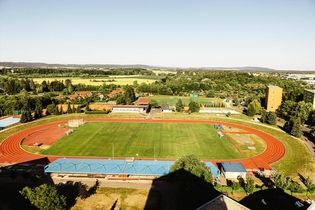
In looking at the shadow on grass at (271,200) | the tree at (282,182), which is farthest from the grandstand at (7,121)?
the tree at (282,182)

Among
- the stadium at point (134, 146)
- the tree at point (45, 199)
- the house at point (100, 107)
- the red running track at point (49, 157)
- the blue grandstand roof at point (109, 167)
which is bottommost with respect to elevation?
the red running track at point (49, 157)

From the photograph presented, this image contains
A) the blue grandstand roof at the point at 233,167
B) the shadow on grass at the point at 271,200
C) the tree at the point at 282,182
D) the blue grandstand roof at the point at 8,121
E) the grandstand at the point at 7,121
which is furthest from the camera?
the blue grandstand roof at the point at 8,121

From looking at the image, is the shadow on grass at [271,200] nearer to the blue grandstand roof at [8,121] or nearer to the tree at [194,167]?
the tree at [194,167]

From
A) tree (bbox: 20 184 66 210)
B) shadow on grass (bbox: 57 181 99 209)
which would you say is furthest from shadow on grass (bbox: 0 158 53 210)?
shadow on grass (bbox: 57 181 99 209)

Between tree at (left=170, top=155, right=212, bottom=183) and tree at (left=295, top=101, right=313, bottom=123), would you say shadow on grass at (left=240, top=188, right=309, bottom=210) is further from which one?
tree at (left=295, top=101, right=313, bottom=123)

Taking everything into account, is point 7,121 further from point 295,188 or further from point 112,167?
point 295,188

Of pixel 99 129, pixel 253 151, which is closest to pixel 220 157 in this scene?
pixel 253 151

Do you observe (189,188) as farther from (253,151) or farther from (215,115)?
(215,115)

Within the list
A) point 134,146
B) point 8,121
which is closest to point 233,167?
point 134,146
